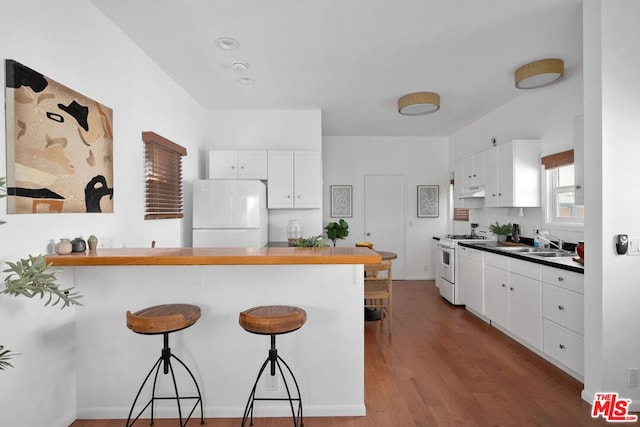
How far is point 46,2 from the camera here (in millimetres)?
1826

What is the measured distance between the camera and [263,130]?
445 centimetres

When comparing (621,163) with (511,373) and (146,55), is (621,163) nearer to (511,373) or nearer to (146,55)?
(511,373)

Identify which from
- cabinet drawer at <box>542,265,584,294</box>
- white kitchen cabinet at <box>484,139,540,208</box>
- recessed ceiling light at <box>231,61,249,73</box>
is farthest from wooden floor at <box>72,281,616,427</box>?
recessed ceiling light at <box>231,61,249,73</box>

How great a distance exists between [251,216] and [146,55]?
5.96 feet

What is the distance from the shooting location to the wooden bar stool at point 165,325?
1.74 metres


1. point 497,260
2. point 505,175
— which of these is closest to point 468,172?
point 505,175

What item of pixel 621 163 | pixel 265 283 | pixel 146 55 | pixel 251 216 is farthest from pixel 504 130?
pixel 146 55

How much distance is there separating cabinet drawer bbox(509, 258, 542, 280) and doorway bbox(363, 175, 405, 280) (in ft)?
9.83

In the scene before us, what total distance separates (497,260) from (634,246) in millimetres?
1436

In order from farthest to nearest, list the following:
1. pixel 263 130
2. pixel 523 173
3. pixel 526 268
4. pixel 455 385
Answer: pixel 263 130, pixel 523 173, pixel 526 268, pixel 455 385

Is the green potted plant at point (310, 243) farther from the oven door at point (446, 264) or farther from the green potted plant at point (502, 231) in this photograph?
the green potted plant at point (502, 231)

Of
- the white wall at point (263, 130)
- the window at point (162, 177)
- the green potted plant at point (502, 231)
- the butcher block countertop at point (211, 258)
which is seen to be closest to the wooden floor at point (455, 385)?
the butcher block countertop at point (211, 258)

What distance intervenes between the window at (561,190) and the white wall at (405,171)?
2.48m

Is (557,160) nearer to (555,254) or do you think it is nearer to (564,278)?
(555,254)
